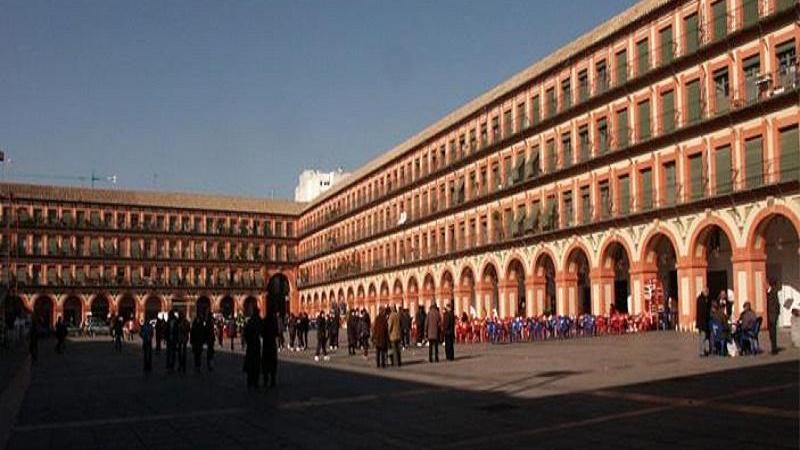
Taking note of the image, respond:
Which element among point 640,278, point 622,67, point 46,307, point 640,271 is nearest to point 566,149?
point 622,67

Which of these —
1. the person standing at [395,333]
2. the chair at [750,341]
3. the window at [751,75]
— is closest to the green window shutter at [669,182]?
the window at [751,75]

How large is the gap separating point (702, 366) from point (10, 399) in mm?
15028

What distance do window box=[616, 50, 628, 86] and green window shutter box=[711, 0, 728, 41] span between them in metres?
6.37

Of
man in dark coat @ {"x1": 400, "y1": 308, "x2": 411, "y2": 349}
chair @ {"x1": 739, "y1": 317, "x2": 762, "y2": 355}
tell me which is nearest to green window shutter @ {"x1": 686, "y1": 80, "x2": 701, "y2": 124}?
man in dark coat @ {"x1": 400, "y1": 308, "x2": 411, "y2": 349}

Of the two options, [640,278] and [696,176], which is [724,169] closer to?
[696,176]

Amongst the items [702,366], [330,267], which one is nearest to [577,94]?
[702,366]

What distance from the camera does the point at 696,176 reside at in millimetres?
37719

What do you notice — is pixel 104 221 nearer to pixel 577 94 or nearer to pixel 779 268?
pixel 577 94

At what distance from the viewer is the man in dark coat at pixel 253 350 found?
1920 cm

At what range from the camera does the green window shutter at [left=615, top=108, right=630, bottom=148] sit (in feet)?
140

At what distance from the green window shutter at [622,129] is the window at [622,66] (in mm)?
1513

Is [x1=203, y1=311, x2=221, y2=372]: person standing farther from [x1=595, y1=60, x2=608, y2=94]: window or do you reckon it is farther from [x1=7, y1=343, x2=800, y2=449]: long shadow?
[x1=595, y1=60, x2=608, y2=94]: window

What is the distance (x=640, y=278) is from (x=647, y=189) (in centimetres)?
418

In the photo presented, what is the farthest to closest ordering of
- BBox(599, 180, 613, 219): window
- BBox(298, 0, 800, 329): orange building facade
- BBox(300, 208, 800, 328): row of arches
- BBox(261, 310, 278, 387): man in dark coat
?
1. BBox(599, 180, 613, 219): window
2. BBox(300, 208, 800, 328): row of arches
3. BBox(298, 0, 800, 329): orange building facade
4. BBox(261, 310, 278, 387): man in dark coat
